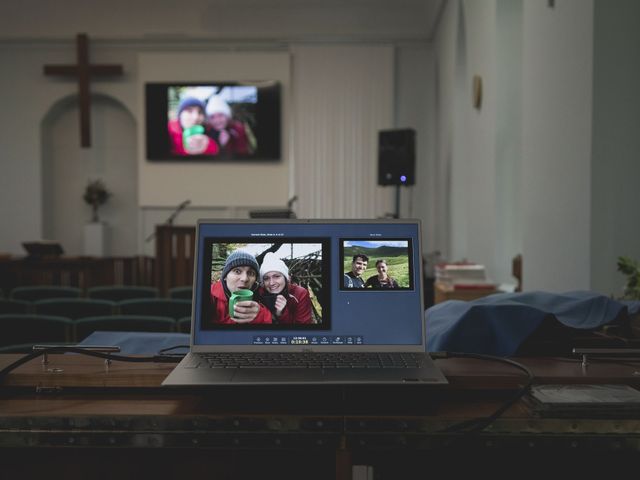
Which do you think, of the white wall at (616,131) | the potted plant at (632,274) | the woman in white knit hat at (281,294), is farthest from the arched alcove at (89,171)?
the woman in white knit hat at (281,294)

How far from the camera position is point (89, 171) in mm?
10555

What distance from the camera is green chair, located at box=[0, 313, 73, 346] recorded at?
A: 3.41 m

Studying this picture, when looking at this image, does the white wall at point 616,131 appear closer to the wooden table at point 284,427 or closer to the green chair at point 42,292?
the wooden table at point 284,427

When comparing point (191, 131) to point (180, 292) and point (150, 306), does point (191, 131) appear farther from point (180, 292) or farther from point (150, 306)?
point (150, 306)

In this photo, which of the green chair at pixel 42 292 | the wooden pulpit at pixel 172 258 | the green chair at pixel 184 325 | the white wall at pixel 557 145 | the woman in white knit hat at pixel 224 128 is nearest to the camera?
the white wall at pixel 557 145

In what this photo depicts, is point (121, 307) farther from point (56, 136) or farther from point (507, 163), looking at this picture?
point (56, 136)

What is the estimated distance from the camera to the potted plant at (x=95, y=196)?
10.1 m

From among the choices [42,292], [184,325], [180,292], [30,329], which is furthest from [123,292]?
[30,329]

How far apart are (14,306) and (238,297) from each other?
330 centimetres

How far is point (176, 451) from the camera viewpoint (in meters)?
1.42

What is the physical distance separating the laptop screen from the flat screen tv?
8.42 m

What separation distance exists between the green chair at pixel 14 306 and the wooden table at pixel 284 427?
9.89ft

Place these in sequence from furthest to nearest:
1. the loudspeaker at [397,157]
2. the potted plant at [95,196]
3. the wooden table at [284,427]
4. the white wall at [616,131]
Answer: the potted plant at [95,196] → the loudspeaker at [397,157] → the white wall at [616,131] → the wooden table at [284,427]

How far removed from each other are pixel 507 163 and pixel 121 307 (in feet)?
10.6
